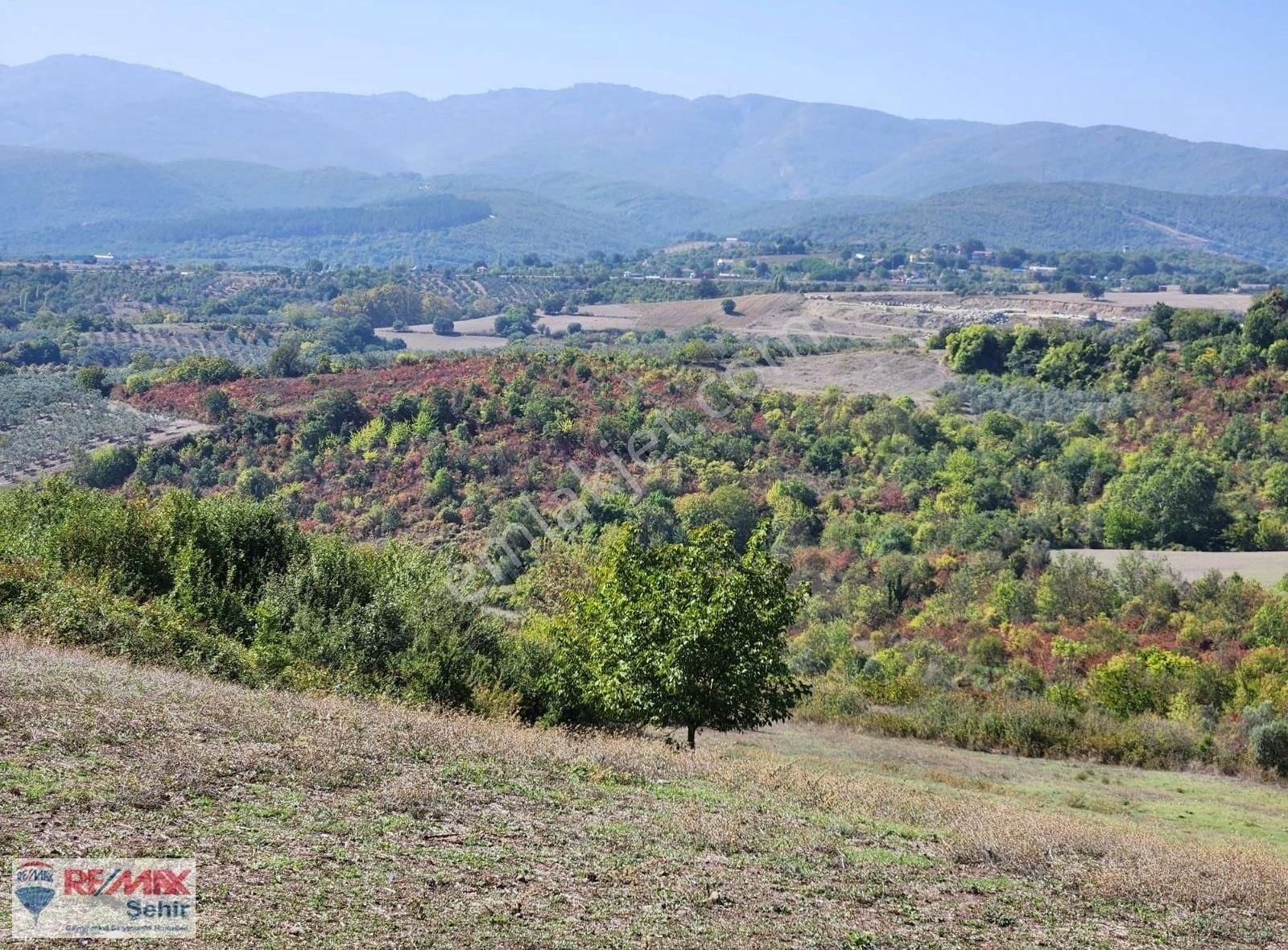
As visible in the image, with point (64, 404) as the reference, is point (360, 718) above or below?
above

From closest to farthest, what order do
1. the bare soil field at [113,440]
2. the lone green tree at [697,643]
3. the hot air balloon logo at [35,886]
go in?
the hot air balloon logo at [35,886] → the lone green tree at [697,643] → the bare soil field at [113,440]

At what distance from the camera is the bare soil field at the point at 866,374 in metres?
53.7

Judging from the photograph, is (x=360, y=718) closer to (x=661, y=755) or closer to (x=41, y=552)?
(x=661, y=755)

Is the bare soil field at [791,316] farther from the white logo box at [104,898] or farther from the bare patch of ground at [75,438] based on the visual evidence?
the white logo box at [104,898]

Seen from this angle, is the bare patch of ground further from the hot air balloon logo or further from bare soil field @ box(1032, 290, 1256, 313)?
bare soil field @ box(1032, 290, 1256, 313)

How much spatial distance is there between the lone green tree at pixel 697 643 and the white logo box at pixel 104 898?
7804mm

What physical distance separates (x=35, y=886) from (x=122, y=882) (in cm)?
45

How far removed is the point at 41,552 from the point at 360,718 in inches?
328

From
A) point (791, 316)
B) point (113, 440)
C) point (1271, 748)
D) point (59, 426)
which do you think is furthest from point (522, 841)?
point (791, 316)

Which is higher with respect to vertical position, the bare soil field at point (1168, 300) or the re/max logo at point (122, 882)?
the re/max logo at point (122, 882)

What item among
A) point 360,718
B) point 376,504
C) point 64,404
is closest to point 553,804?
point 360,718

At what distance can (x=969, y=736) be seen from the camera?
20.8 metres

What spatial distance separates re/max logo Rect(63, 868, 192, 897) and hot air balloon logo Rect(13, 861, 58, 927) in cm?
9

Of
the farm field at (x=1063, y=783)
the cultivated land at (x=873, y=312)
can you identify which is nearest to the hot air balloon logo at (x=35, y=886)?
the farm field at (x=1063, y=783)
